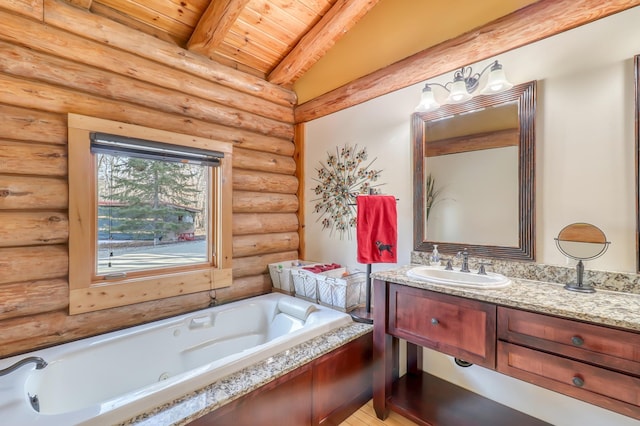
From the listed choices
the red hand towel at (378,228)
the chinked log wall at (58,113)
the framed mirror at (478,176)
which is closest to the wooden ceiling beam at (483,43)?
the framed mirror at (478,176)

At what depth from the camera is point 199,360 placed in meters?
2.27

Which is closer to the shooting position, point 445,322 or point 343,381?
point 445,322

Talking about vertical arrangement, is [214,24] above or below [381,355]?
above

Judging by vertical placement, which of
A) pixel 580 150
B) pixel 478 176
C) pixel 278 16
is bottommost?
pixel 478 176

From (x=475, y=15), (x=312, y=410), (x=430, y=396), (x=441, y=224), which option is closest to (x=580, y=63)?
(x=475, y=15)

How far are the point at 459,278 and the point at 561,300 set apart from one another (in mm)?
575

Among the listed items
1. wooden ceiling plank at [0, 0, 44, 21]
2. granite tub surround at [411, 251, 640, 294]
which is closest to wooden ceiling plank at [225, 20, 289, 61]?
wooden ceiling plank at [0, 0, 44, 21]

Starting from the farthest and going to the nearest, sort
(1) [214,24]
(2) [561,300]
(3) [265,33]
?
(3) [265,33] < (1) [214,24] < (2) [561,300]

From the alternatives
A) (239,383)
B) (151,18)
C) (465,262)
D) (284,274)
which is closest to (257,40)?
(151,18)

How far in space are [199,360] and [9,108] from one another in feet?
6.94

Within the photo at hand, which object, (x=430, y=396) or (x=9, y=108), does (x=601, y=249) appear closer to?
(x=430, y=396)

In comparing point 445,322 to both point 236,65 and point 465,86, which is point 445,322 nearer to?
point 465,86

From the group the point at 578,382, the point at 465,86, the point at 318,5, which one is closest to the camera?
the point at 578,382

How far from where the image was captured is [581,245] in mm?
1619
